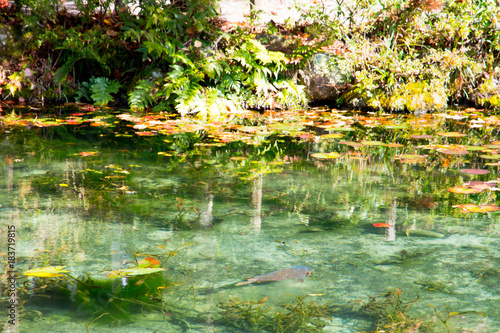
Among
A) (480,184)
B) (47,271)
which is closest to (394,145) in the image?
(480,184)

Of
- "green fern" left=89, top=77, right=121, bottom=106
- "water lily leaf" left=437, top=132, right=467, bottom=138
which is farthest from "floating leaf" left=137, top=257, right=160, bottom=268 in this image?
"green fern" left=89, top=77, right=121, bottom=106

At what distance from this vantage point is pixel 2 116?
6.21 meters

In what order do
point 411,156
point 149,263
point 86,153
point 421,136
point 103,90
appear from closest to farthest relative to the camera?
point 149,263 < point 86,153 < point 411,156 < point 421,136 < point 103,90

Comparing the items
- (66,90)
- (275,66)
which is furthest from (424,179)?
(66,90)

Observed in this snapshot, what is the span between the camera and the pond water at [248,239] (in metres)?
1.55

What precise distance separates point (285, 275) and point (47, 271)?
98 centimetres

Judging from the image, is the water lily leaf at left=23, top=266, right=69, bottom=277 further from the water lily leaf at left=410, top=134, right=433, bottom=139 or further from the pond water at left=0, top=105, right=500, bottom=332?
the water lily leaf at left=410, top=134, right=433, bottom=139

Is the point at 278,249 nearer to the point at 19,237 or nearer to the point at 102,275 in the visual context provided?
the point at 102,275

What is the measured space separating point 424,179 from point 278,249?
176 centimetres

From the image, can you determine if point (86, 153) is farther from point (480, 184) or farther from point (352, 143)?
point (480, 184)

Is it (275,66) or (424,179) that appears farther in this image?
(275,66)

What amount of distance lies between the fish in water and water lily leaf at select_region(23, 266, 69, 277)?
2.42ft

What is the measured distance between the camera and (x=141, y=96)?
23.2ft

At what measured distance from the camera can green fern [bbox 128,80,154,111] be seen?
7031mm
